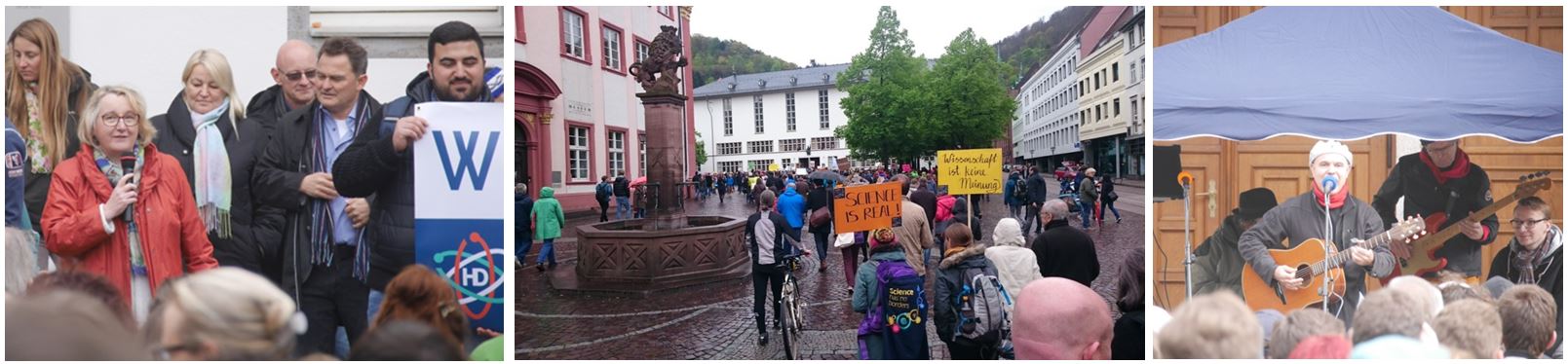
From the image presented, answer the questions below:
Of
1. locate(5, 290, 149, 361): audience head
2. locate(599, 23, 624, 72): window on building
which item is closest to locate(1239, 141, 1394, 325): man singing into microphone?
→ locate(5, 290, 149, 361): audience head

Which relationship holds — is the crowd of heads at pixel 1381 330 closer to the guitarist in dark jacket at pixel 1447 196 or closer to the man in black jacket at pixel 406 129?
the guitarist in dark jacket at pixel 1447 196

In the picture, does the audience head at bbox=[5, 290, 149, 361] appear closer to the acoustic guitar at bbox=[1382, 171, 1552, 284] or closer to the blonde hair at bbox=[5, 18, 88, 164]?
the blonde hair at bbox=[5, 18, 88, 164]

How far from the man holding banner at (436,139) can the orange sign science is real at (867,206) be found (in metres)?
2.70

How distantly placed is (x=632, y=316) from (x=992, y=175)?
11.4 feet

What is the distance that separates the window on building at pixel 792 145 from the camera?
35344 millimetres

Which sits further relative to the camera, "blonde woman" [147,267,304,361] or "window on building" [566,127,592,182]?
"window on building" [566,127,592,182]

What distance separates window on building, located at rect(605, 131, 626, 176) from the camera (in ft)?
48.3

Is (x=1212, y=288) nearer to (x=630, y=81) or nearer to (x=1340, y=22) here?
(x=1340, y=22)

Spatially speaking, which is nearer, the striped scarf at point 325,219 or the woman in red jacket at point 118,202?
the woman in red jacket at point 118,202

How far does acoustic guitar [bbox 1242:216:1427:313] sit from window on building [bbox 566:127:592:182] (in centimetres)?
824

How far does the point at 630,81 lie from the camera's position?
1443cm

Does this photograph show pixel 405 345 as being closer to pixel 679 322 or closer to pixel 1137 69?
pixel 679 322

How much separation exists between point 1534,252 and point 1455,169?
0.74 m

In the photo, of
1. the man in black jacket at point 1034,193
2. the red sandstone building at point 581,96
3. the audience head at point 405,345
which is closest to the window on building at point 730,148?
the red sandstone building at point 581,96
